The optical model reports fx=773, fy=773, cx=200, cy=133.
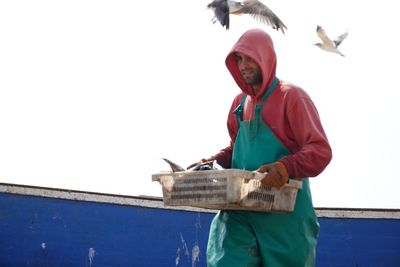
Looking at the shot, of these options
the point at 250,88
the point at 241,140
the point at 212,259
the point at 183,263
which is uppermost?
the point at 250,88

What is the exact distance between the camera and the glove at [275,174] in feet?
12.1

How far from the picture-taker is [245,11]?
24.8ft

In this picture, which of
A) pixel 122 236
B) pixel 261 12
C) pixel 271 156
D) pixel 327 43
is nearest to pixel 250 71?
pixel 271 156

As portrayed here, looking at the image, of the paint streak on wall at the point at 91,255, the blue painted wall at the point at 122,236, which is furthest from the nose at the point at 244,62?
the paint streak on wall at the point at 91,255

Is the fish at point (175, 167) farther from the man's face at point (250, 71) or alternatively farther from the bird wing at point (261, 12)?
the bird wing at point (261, 12)

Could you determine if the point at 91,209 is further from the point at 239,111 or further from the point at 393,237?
the point at 239,111

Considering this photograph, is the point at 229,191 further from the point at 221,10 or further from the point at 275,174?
the point at 221,10

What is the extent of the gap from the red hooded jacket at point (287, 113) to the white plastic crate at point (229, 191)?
133 millimetres

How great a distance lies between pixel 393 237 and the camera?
7.25m

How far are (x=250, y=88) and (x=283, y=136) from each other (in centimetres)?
39

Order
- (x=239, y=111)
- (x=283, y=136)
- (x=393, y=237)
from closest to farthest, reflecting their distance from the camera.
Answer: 1. (x=283, y=136)
2. (x=239, y=111)
3. (x=393, y=237)

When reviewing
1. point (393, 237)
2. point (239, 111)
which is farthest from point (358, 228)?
point (239, 111)

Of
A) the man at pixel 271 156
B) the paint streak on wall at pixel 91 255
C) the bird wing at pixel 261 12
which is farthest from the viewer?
the paint streak on wall at pixel 91 255

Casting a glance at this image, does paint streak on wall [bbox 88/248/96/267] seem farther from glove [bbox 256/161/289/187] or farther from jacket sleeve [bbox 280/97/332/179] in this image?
glove [bbox 256/161/289/187]
